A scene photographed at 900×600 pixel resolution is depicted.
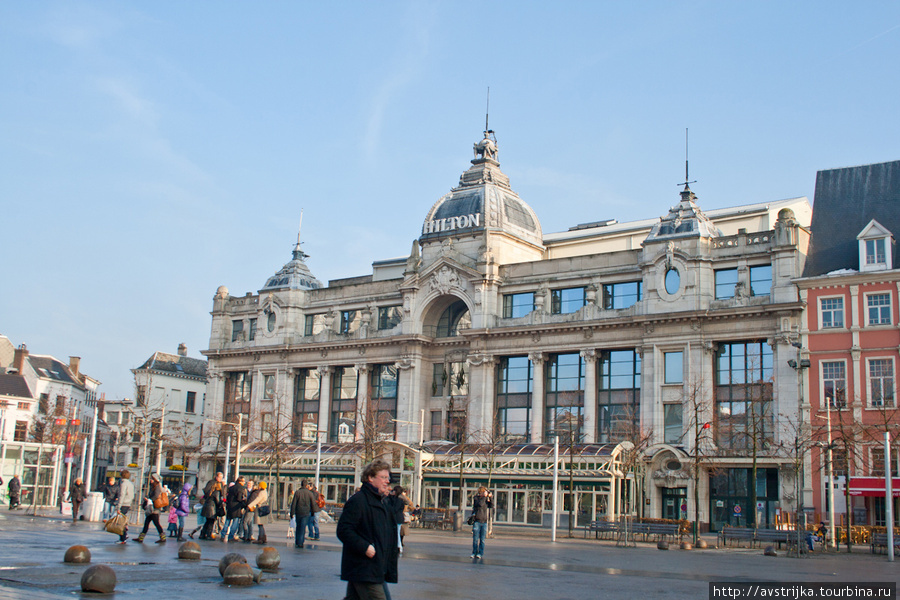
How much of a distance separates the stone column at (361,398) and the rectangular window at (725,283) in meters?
25.4

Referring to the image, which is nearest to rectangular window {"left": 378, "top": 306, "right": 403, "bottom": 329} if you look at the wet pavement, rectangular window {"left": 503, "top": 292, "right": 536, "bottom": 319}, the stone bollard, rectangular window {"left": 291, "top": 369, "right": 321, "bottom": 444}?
rectangular window {"left": 291, "top": 369, "right": 321, "bottom": 444}

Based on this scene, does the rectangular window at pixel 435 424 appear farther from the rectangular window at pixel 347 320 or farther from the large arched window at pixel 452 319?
the rectangular window at pixel 347 320

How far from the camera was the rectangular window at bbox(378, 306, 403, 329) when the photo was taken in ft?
237

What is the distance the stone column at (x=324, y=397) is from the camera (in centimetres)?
7312

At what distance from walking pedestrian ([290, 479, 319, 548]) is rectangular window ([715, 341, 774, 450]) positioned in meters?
32.5

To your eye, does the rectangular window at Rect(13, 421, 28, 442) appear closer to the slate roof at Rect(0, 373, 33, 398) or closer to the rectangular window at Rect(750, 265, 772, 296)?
the slate roof at Rect(0, 373, 33, 398)

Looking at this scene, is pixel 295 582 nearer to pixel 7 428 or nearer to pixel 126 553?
pixel 126 553

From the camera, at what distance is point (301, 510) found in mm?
26984

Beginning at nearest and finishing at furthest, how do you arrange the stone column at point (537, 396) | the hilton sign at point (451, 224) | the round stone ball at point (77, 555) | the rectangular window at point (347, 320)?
1. the round stone ball at point (77, 555)
2. the stone column at point (537, 396)
3. the hilton sign at point (451, 224)
4. the rectangular window at point (347, 320)

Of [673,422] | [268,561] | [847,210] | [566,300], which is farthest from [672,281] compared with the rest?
[268,561]

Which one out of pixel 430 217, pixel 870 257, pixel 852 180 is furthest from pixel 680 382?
pixel 430 217

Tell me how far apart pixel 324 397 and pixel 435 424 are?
9.69 m

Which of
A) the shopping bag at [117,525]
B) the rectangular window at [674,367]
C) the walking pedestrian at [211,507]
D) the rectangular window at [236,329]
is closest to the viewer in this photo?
the shopping bag at [117,525]

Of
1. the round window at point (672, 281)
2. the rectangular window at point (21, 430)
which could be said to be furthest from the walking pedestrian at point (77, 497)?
the rectangular window at point (21, 430)
